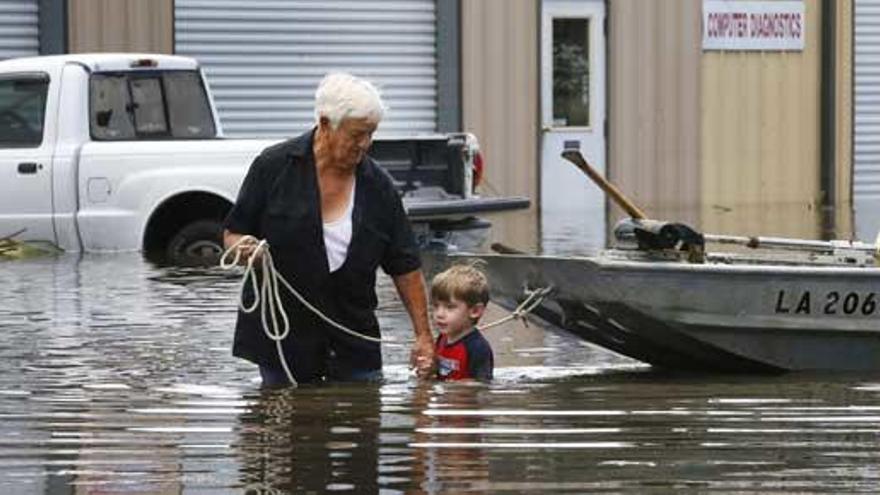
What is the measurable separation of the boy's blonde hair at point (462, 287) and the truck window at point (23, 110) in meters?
8.87

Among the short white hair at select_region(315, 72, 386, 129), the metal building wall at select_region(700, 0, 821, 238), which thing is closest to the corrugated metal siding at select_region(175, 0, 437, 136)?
the metal building wall at select_region(700, 0, 821, 238)

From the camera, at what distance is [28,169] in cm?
1733

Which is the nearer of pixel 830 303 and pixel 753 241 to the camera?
pixel 830 303

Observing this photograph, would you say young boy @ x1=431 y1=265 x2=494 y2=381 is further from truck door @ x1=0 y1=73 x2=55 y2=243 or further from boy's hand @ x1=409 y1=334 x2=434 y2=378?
truck door @ x1=0 y1=73 x2=55 y2=243

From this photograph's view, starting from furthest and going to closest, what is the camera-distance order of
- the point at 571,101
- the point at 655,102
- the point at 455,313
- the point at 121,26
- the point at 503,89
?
1. the point at 655,102
2. the point at 571,101
3. the point at 503,89
4. the point at 121,26
5. the point at 455,313

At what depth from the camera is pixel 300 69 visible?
85.8 feet

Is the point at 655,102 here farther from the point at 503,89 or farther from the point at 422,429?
the point at 422,429

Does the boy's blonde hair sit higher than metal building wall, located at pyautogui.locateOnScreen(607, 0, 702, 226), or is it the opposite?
metal building wall, located at pyautogui.locateOnScreen(607, 0, 702, 226)

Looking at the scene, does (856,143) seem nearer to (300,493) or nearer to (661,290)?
(661,290)

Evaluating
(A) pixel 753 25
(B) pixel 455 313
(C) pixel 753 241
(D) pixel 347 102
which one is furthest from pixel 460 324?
(A) pixel 753 25

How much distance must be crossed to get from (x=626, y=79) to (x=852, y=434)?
1920cm

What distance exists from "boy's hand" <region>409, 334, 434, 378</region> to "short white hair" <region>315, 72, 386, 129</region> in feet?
2.92

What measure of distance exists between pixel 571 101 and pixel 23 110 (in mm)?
10883

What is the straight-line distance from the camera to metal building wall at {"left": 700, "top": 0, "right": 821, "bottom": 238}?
2795cm
